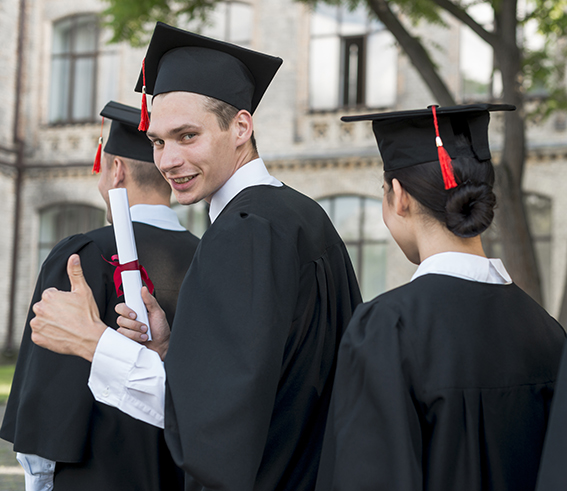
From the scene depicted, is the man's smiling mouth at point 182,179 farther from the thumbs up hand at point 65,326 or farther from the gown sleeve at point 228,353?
the thumbs up hand at point 65,326

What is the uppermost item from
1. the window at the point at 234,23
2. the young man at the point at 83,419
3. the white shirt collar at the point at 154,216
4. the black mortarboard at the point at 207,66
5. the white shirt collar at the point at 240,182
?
the window at the point at 234,23

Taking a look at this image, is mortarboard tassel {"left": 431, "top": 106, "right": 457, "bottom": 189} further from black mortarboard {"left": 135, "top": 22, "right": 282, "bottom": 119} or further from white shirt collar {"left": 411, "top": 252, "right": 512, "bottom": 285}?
black mortarboard {"left": 135, "top": 22, "right": 282, "bottom": 119}

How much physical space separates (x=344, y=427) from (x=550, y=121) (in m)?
13.9

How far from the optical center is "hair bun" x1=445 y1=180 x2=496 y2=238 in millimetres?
1731

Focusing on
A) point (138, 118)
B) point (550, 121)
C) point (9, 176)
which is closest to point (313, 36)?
point (550, 121)

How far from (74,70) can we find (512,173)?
44.9 feet

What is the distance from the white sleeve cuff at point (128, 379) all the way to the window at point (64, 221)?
1625 centimetres

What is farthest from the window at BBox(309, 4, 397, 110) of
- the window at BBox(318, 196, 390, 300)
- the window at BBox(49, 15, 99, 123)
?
the window at BBox(49, 15, 99, 123)

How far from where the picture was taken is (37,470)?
237 centimetres

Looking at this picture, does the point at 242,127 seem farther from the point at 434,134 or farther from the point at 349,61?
the point at 349,61

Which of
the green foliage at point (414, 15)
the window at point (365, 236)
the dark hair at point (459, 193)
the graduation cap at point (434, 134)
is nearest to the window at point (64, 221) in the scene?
the window at point (365, 236)

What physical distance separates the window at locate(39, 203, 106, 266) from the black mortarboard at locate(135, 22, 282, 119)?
15.8 metres

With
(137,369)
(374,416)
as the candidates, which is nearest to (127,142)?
(137,369)

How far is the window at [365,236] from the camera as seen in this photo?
15.3 metres
